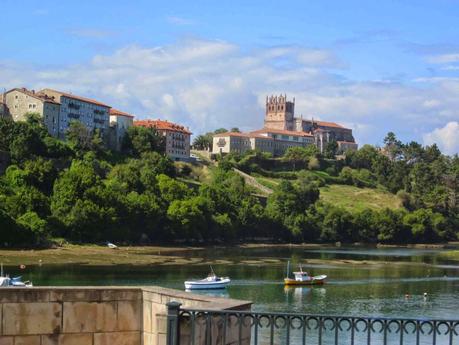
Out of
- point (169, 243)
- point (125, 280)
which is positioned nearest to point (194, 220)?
point (169, 243)

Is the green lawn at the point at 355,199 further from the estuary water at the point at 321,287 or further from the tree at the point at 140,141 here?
the estuary water at the point at 321,287

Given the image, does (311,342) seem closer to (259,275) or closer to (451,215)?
(259,275)

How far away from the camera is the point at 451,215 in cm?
18825

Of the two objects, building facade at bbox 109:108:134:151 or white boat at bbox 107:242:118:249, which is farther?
building facade at bbox 109:108:134:151

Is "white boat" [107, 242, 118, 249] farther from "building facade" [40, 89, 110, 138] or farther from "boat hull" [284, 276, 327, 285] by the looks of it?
"building facade" [40, 89, 110, 138]

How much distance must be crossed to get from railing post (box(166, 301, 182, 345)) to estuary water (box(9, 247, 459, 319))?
45101mm

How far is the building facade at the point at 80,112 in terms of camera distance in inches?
6471

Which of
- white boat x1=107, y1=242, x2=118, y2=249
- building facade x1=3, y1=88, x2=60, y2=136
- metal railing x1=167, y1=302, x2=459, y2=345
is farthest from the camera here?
building facade x1=3, y1=88, x2=60, y2=136

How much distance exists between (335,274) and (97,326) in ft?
247

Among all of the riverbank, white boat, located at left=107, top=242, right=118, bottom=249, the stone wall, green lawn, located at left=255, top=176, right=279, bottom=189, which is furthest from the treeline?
the stone wall

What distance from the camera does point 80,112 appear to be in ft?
554

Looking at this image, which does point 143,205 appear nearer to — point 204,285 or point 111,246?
point 111,246

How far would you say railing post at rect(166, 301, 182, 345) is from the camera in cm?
1252

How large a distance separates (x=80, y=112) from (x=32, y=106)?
43.9 feet
